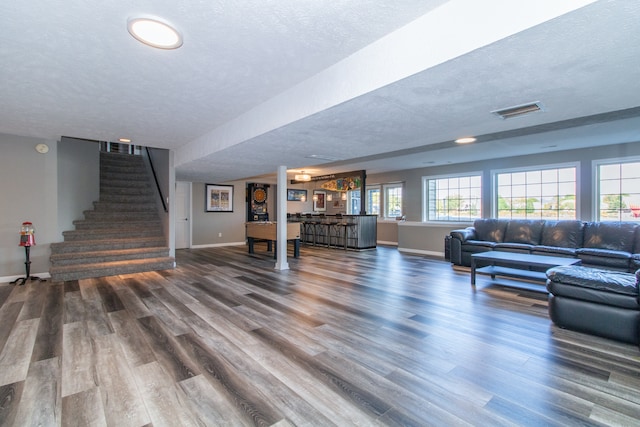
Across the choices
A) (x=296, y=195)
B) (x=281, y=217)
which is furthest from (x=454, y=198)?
(x=296, y=195)

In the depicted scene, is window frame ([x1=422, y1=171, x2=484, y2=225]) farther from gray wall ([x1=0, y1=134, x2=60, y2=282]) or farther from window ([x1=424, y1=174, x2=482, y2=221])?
gray wall ([x1=0, y1=134, x2=60, y2=282])

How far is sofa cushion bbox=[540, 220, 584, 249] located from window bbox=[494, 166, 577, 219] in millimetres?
750

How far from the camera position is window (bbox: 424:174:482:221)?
754 centimetres

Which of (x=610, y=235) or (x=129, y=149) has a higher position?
(x=129, y=149)

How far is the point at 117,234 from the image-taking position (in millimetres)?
6098

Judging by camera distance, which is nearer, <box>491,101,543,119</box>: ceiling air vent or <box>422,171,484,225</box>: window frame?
<box>491,101,543,119</box>: ceiling air vent

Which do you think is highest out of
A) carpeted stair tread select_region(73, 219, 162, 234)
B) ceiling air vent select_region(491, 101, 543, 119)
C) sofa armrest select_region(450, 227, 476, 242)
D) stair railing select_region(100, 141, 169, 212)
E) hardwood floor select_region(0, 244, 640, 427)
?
stair railing select_region(100, 141, 169, 212)

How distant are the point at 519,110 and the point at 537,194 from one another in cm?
511

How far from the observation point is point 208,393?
6.12 ft

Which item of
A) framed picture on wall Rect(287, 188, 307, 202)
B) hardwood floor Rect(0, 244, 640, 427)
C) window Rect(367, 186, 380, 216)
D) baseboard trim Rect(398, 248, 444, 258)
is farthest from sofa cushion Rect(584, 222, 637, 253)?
framed picture on wall Rect(287, 188, 307, 202)

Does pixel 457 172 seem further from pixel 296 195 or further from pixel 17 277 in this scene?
pixel 17 277

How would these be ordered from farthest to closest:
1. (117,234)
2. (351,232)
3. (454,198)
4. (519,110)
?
(351,232) < (454,198) < (117,234) < (519,110)

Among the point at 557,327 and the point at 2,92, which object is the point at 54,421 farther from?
the point at 557,327

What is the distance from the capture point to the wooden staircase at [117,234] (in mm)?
5156
